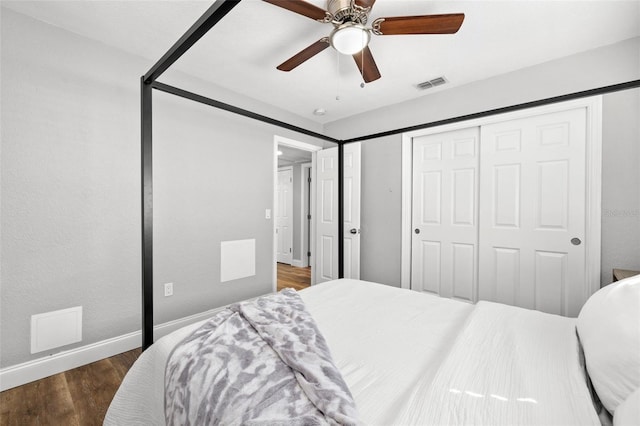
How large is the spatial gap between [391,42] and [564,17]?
1152mm

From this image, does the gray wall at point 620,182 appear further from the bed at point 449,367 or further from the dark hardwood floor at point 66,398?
the dark hardwood floor at point 66,398

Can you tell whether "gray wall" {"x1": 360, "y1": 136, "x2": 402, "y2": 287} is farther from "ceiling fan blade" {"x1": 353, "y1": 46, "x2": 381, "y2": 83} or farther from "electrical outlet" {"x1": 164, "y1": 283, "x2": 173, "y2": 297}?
"electrical outlet" {"x1": 164, "y1": 283, "x2": 173, "y2": 297}

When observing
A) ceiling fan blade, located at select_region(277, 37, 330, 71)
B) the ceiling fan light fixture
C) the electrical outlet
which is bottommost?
the electrical outlet

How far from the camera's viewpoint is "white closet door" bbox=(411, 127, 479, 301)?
2863mm

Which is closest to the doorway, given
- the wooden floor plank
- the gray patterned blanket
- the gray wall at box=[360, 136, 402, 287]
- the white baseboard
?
the gray wall at box=[360, 136, 402, 287]

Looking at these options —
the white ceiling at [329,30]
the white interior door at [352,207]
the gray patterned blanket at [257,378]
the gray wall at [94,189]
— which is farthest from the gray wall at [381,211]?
the gray patterned blanket at [257,378]

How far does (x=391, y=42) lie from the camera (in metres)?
2.12

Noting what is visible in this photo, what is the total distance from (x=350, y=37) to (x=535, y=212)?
225cm

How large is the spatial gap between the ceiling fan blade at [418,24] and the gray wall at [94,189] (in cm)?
193

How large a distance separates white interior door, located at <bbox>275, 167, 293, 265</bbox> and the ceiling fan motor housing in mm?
4365

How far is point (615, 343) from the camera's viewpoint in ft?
2.53

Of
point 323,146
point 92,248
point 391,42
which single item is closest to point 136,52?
point 92,248

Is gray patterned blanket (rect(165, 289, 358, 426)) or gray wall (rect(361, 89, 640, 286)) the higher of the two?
gray wall (rect(361, 89, 640, 286))

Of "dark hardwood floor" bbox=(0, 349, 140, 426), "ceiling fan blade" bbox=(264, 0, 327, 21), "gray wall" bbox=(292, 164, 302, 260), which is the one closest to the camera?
"ceiling fan blade" bbox=(264, 0, 327, 21)
